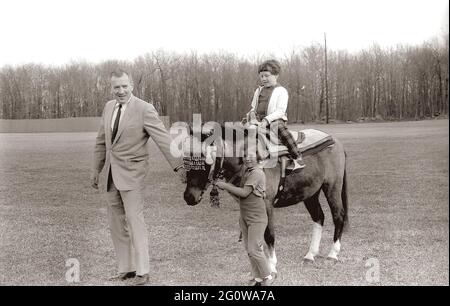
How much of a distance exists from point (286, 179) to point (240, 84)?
14.2 ft

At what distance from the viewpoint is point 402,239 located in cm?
699

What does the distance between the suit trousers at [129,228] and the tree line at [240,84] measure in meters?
1.17

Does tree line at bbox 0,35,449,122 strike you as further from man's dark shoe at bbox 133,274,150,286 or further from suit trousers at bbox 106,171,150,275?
man's dark shoe at bbox 133,274,150,286

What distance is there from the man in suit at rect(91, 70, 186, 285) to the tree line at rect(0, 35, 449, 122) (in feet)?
2.44

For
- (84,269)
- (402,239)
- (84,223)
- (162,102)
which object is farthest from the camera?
(162,102)

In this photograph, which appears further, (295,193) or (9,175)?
(9,175)

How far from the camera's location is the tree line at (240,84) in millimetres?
9805

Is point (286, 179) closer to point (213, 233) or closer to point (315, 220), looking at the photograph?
point (315, 220)

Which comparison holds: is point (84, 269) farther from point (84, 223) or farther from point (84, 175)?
point (84, 175)

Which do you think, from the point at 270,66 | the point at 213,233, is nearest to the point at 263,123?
the point at 270,66

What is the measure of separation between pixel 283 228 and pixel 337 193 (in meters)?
2.05

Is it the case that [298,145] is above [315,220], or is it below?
above

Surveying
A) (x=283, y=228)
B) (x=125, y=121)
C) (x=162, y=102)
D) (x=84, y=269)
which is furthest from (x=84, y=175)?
(x=125, y=121)

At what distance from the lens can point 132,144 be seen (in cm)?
479
